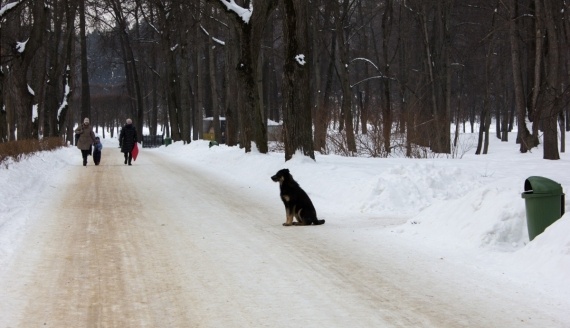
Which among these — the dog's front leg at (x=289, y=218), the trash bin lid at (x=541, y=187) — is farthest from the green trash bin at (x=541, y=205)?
the dog's front leg at (x=289, y=218)

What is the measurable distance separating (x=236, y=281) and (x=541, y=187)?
11.9ft

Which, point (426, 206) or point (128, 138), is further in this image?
point (128, 138)

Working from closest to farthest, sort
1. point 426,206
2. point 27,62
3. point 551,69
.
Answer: point 426,206 → point 551,69 → point 27,62

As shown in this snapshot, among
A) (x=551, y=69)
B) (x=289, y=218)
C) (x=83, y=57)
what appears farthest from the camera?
(x=83, y=57)

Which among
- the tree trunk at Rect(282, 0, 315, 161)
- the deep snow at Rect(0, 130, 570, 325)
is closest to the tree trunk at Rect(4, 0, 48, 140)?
the deep snow at Rect(0, 130, 570, 325)

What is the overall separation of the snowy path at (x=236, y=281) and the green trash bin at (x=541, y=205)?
1028 mm

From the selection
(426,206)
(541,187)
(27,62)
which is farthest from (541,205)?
(27,62)

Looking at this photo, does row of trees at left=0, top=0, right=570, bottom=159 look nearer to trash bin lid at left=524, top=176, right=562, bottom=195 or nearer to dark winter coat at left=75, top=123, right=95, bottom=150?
dark winter coat at left=75, top=123, right=95, bottom=150

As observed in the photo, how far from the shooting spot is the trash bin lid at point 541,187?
709 centimetres

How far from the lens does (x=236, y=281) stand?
20.0 ft

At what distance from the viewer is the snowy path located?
4969 mm

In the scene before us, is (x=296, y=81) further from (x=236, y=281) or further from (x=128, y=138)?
(x=236, y=281)

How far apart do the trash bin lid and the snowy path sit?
1284 millimetres

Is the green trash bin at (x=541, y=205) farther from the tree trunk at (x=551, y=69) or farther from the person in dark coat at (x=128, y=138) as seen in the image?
the person in dark coat at (x=128, y=138)
